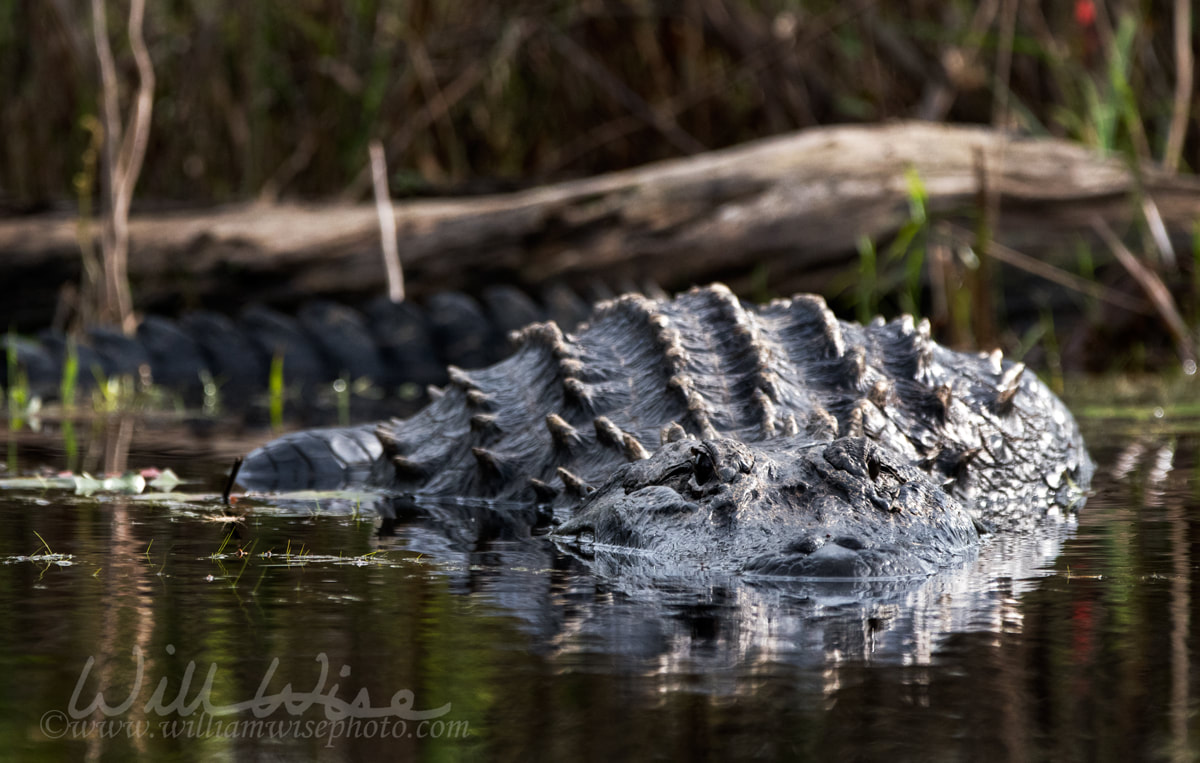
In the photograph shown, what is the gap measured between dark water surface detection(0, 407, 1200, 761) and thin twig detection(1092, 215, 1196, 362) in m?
3.19

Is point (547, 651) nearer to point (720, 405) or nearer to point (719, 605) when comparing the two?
point (719, 605)

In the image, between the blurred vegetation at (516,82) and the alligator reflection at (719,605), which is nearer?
the alligator reflection at (719,605)

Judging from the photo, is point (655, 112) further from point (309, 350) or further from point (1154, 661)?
point (1154, 661)

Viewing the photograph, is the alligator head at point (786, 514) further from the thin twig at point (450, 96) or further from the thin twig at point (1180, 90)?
the thin twig at point (450, 96)

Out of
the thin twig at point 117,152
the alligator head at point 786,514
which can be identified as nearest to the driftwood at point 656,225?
the thin twig at point 117,152

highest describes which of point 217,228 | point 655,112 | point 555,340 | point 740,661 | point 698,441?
point 655,112

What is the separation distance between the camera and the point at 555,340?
160 inches

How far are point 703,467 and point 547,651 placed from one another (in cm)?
95

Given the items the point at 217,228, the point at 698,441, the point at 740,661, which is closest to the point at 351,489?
the point at 698,441

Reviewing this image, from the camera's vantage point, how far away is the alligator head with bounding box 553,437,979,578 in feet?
8.51

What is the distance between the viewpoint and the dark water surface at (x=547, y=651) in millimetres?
1588

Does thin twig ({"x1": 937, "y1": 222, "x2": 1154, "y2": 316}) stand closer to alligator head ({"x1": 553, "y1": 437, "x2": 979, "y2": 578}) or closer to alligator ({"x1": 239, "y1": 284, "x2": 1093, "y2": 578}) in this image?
alligator ({"x1": 239, "y1": 284, "x2": 1093, "y2": 578})

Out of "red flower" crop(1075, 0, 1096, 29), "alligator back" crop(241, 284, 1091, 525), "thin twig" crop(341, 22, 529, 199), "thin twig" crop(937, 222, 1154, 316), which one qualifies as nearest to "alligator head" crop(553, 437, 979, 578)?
"alligator back" crop(241, 284, 1091, 525)

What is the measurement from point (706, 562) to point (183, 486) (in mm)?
1740
